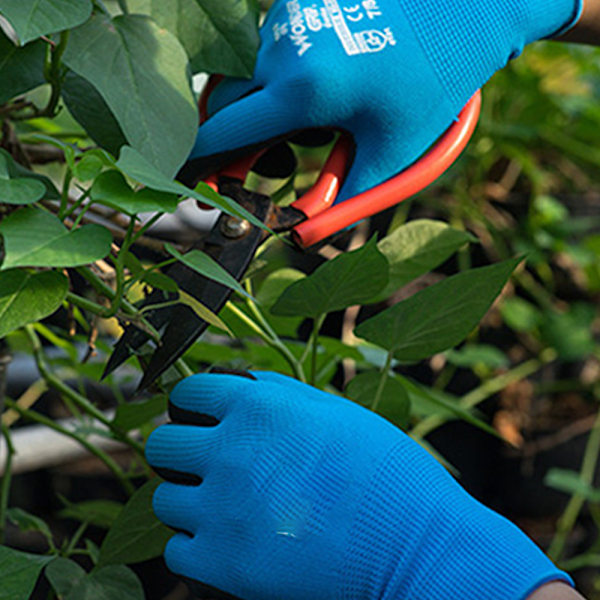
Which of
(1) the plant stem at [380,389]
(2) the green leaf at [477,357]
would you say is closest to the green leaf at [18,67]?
(1) the plant stem at [380,389]

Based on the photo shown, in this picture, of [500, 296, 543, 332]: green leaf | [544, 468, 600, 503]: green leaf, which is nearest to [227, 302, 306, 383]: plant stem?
[544, 468, 600, 503]: green leaf

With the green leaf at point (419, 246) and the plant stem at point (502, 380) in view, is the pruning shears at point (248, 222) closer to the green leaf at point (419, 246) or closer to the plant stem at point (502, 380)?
the green leaf at point (419, 246)

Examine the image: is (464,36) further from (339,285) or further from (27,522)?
(27,522)

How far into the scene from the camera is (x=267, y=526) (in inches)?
18.8

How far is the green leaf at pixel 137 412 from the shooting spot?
0.60 m

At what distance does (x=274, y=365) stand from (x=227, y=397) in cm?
19

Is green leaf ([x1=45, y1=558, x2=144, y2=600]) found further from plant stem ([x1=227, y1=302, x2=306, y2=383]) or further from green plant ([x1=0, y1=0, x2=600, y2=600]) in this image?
plant stem ([x1=227, y1=302, x2=306, y2=383])

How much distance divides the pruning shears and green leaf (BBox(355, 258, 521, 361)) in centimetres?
8

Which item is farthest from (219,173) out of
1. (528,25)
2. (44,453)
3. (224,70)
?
(44,453)

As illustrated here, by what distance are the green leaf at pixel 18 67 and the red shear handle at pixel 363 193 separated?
0.64 feet

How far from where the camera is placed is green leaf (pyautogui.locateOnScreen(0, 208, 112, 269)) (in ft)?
1.05

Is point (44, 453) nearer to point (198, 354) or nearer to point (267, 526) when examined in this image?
point (198, 354)

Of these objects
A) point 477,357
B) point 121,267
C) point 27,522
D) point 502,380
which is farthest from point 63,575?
point 502,380

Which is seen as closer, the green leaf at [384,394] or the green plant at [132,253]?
the green plant at [132,253]
